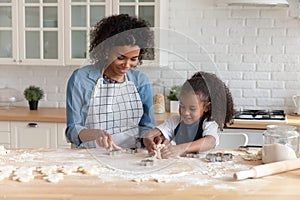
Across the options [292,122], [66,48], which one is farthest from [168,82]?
[66,48]

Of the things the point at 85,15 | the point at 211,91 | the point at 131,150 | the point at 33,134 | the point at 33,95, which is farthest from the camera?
the point at 33,95

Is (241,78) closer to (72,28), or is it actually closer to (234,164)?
(72,28)

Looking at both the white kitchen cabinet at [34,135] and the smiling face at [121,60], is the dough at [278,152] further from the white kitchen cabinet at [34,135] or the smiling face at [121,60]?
the white kitchen cabinet at [34,135]

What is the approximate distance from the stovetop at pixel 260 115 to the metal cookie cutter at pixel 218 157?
1630mm

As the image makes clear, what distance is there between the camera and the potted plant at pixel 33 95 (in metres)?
4.24

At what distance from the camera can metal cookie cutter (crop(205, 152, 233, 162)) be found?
2.08 meters

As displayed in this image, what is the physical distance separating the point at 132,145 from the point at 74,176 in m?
0.44

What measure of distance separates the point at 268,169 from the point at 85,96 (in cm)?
82

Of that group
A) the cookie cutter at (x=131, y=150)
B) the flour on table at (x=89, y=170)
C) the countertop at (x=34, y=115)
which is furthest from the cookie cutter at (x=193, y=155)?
the countertop at (x=34, y=115)

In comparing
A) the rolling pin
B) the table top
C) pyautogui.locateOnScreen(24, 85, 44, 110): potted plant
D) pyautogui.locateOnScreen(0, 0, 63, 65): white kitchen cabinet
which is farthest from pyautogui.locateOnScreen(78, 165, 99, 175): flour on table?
pyautogui.locateOnScreen(24, 85, 44, 110): potted plant

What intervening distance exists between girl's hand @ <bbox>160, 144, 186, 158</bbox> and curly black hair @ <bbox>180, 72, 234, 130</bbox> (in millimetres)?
160

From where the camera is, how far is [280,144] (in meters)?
2.03

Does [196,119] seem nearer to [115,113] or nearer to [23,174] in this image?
[115,113]

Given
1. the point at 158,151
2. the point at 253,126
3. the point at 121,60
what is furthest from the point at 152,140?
the point at 253,126
